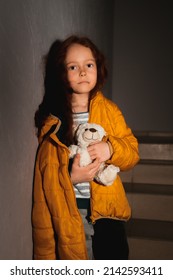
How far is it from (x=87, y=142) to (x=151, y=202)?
0.95 meters

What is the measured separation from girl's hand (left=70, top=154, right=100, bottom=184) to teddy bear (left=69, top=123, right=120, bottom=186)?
0.05 feet

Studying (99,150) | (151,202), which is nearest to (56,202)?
(99,150)

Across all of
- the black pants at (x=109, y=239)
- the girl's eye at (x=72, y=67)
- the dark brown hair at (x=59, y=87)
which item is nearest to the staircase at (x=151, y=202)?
the black pants at (x=109, y=239)

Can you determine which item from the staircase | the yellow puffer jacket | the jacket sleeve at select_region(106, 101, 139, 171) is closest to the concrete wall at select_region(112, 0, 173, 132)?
the staircase

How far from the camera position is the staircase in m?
1.55

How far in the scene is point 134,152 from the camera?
1.11m

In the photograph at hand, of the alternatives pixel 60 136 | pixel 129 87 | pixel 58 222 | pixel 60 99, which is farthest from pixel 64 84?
pixel 129 87

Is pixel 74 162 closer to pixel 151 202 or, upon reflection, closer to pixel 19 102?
pixel 19 102

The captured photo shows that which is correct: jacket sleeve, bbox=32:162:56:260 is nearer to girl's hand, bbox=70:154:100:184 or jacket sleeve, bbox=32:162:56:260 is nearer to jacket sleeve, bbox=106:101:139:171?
girl's hand, bbox=70:154:100:184

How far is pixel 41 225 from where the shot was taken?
1.00 meters

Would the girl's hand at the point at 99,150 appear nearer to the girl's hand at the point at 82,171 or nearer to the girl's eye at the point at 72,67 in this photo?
the girl's hand at the point at 82,171

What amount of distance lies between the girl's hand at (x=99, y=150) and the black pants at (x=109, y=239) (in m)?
0.28

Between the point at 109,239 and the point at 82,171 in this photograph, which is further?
the point at 109,239

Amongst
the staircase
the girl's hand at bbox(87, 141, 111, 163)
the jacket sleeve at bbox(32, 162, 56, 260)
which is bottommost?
the staircase
